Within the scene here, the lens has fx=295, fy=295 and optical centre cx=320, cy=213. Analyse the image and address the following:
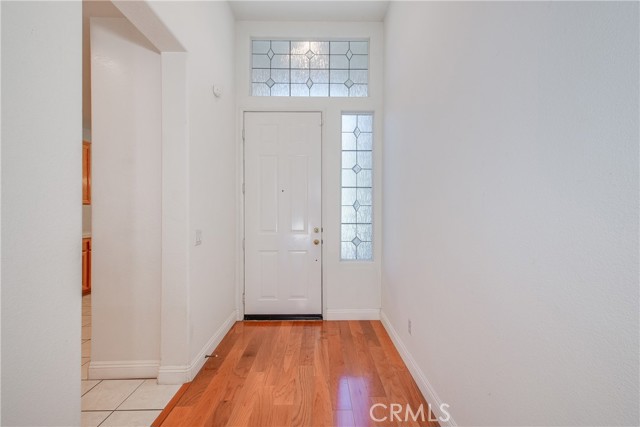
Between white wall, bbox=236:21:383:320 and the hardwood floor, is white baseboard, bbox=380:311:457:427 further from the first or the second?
white wall, bbox=236:21:383:320

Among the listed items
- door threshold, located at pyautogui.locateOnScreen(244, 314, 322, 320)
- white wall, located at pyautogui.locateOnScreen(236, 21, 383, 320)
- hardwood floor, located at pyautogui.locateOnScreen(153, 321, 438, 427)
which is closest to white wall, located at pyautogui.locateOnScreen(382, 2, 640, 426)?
hardwood floor, located at pyautogui.locateOnScreen(153, 321, 438, 427)

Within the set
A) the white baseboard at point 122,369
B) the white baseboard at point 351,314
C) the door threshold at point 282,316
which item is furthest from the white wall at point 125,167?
the white baseboard at point 351,314

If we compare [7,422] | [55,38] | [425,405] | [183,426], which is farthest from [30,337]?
[425,405]

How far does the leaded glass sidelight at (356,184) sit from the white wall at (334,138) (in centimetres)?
8

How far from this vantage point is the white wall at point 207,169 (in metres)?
2.11

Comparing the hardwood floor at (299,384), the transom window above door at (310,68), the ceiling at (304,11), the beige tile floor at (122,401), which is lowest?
the beige tile floor at (122,401)

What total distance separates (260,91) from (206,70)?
1013 millimetres

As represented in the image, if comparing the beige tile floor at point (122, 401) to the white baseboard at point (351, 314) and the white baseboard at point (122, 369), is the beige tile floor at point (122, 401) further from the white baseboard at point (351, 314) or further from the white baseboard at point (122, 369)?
the white baseboard at point (351, 314)

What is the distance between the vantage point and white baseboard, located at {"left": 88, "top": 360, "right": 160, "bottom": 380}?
218cm

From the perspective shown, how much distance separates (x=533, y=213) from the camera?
0.99 metres

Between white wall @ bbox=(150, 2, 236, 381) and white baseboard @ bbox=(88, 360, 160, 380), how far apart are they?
25cm

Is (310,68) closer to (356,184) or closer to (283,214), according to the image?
(356,184)

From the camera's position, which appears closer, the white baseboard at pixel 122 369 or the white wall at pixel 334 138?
the white baseboard at pixel 122 369

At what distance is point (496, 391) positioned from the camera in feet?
3.88
